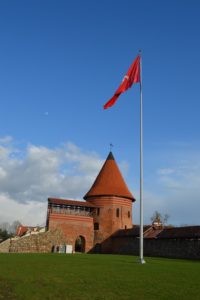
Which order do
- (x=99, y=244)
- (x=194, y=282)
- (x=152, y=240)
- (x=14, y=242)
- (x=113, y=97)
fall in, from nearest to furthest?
(x=194, y=282)
(x=113, y=97)
(x=152, y=240)
(x=14, y=242)
(x=99, y=244)

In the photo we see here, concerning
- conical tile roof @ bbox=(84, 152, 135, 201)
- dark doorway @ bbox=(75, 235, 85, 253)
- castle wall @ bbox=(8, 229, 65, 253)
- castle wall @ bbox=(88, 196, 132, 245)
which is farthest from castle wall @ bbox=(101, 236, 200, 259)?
castle wall @ bbox=(8, 229, 65, 253)

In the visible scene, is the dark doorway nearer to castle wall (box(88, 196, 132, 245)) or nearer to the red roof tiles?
castle wall (box(88, 196, 132, 245))

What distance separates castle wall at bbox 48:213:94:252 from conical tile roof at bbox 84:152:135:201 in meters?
3.44

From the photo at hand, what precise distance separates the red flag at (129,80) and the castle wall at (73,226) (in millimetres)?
26316

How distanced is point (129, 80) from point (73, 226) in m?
27.7

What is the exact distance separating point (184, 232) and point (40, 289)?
24.0 m

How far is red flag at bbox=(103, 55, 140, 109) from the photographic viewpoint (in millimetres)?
18328

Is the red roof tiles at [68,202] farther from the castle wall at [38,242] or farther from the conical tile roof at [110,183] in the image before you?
the castle wall at [38,242]

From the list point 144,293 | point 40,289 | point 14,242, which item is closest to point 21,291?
point 40,289

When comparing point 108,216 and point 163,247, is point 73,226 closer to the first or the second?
point 108,216

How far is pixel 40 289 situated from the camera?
9.45m

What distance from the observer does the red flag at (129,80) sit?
18328mm

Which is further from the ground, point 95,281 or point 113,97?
point 113,97

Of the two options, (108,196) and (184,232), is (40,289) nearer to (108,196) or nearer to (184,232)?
(184,232)
